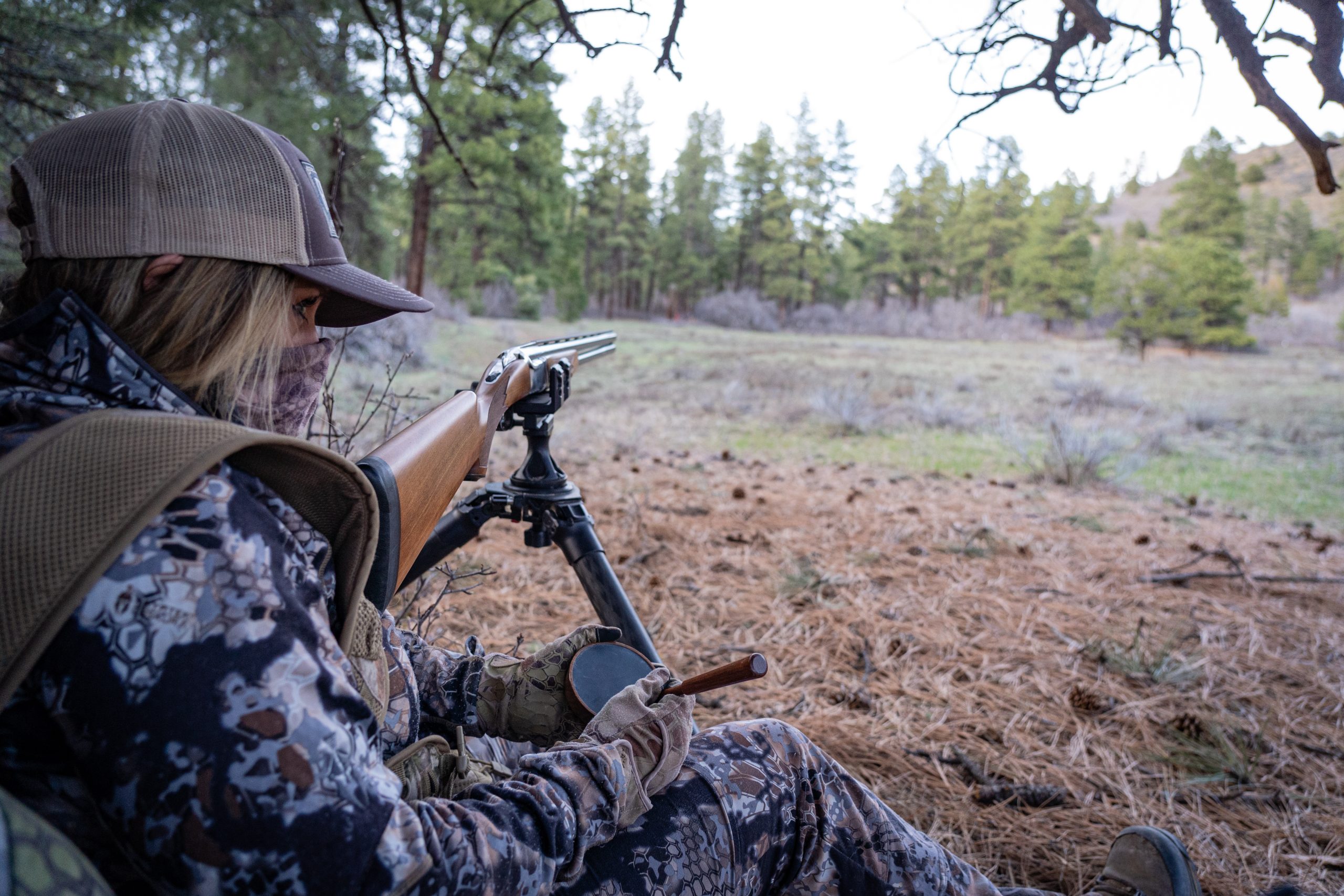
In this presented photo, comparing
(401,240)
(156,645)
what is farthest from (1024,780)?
(401,240)

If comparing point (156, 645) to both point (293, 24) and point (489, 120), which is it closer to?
point (293, 24)

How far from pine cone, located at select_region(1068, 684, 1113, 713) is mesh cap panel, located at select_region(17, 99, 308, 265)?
2808mm

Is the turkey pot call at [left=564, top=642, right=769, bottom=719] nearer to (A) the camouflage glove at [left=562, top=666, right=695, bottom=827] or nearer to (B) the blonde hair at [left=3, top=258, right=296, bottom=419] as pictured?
(A) the camouflage glove at [left=562, top=666, right=695, bottom=827]

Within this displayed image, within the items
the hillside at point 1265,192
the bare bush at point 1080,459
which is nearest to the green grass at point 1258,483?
the bare bush at point 1080,459

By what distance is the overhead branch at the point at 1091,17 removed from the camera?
7.05 ft

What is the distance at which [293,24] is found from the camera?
307 inches

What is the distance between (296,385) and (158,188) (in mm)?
324

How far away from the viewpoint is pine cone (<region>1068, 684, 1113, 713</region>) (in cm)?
266

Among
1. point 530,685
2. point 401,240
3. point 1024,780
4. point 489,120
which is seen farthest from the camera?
point 401,240

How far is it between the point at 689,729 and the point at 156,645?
78 centimetres

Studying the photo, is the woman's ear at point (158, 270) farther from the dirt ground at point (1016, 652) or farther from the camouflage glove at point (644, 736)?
the dirt ground at point (1016, 652)

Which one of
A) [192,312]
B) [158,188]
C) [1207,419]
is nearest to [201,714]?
[192,312]

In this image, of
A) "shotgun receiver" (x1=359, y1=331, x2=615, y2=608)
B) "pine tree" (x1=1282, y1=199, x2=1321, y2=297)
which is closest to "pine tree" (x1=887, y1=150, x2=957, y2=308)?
"pine tree" (x1=1282, y1=199, x2=1321, y2=297)

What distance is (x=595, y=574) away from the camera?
2.08 m
